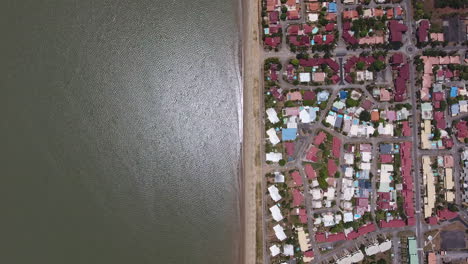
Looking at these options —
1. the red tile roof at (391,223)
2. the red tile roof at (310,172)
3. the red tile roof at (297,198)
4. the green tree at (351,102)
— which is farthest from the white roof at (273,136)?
the red tile roof at (391,223)

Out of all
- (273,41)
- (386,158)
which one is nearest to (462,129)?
(386,158)

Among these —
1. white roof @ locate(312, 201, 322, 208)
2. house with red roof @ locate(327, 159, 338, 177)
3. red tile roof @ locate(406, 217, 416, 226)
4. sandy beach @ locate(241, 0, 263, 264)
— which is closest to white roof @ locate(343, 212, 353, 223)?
white roof @ locate(312, 201, 322, 208)

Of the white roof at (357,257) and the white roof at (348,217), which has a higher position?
the white roof at (348,217)

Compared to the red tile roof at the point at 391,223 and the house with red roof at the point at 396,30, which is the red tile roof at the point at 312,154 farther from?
the house with red roof at the point at 396,30

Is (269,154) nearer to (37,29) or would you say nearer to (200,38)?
(200,38)

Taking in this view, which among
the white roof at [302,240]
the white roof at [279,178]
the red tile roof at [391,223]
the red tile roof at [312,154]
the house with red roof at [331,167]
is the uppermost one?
the red tile roof at [312,154]

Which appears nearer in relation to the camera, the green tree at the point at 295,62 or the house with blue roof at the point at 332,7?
the green tree at the point at 295,62

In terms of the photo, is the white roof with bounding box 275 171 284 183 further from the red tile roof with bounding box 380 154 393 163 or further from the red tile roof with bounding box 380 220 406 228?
the red tile roof with bounding box 380 220 406 228
